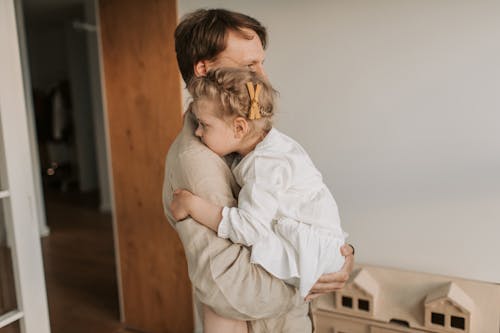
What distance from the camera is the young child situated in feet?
3.17

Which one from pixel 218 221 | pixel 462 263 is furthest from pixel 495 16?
pixel 218 221

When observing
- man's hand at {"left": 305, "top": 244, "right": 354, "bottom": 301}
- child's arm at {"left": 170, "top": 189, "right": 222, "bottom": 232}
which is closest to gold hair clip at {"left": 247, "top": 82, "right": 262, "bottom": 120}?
child's arm at {"left": 170, "top": 189, "right": 222, "bottom": 232}

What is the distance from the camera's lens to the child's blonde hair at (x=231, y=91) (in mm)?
994

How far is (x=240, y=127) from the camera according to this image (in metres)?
1.04

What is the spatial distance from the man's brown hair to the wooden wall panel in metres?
1.11

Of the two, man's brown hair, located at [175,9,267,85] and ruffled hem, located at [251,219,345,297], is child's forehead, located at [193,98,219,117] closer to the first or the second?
man's brown hair, located at [175,9,267,85]

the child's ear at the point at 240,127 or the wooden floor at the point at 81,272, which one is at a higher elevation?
the child's ear at the point at 240,127

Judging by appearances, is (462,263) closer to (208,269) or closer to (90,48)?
(208,269)

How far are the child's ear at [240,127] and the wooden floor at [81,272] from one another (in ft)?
6.94

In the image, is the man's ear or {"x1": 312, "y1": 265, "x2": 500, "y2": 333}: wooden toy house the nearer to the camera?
the man's ear

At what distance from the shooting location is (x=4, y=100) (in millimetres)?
1537

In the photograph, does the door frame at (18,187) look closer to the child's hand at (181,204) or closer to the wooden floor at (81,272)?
the child's hand at (181,204)

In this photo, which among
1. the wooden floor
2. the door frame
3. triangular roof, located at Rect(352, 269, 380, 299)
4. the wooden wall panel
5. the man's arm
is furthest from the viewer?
the wooden floor

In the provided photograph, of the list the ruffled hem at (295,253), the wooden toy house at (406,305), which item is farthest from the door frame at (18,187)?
the wooden toy house at (406,305)
